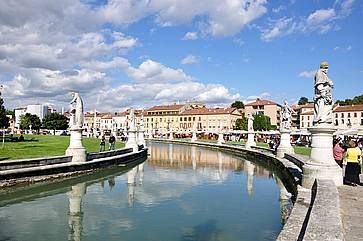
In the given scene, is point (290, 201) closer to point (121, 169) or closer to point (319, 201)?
point (319, 201)

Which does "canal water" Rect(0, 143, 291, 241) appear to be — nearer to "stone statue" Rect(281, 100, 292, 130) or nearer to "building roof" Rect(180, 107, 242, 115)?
"stone statue" Rect(281, 100, 292, 130)

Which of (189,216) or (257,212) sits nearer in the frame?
(189,216)

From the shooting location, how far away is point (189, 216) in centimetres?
1146

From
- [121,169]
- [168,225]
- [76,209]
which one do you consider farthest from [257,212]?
[121,169]

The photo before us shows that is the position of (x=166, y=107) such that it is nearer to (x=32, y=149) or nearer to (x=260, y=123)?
(x=260, y=123)

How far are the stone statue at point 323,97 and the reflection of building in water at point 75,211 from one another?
7151mm

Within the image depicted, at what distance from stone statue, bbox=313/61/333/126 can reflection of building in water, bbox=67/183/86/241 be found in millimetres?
7151

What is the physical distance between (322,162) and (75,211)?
7.39 metres

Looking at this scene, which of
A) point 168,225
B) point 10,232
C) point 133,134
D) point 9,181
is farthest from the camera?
point 133,134

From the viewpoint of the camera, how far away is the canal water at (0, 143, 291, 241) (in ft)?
31.3

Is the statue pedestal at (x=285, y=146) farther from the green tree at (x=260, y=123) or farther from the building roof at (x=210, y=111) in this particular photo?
the building roof at (x=210, y=111)

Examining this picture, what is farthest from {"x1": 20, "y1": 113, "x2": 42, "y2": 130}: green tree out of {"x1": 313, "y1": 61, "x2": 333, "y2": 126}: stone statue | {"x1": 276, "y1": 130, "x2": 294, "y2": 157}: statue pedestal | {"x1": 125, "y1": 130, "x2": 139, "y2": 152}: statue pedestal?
{"x1": 313, "y1": 61, "x2": 333, "y2": 126}: stone statue

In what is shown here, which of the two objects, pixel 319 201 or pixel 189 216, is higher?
pixel 319 201

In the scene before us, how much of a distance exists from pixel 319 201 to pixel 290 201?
677 cm
